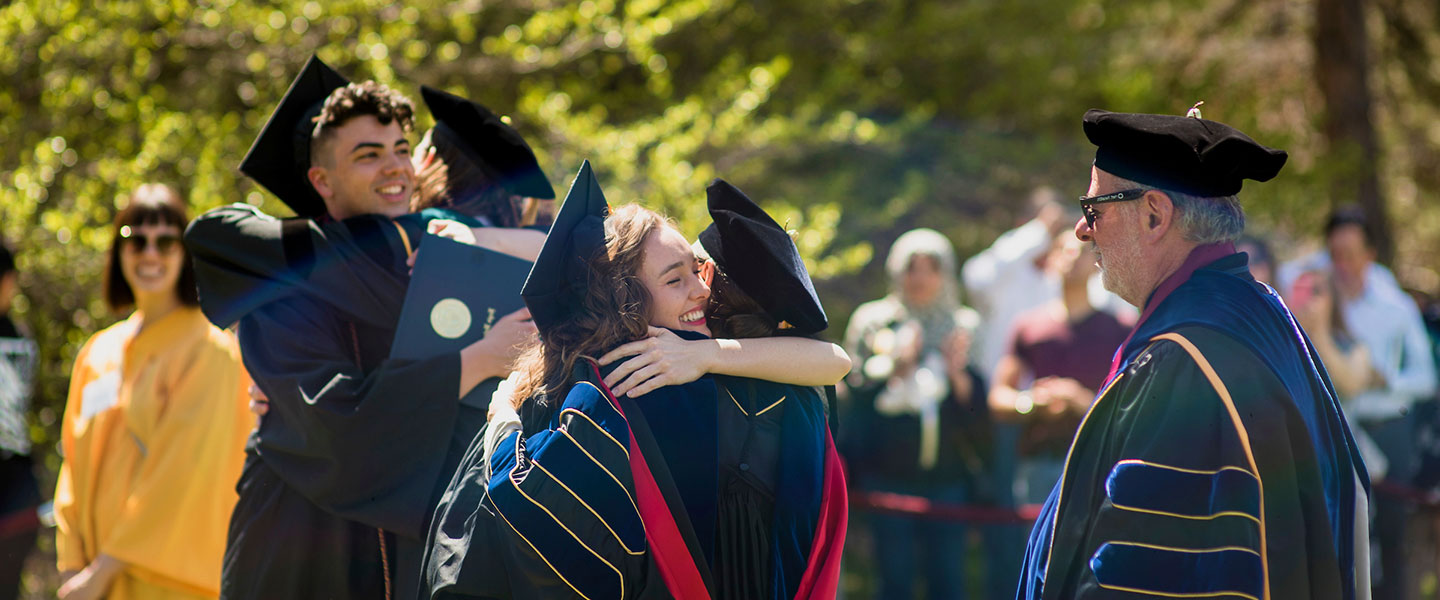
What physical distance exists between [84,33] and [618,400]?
12.6 ft

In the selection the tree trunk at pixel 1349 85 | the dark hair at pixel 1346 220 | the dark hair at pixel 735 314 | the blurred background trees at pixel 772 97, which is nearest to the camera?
the dark hair at pixel 735 314

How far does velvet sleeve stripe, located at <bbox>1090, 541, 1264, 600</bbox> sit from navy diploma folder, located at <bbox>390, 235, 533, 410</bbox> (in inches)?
65.0

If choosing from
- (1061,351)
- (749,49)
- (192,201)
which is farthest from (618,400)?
(749,49)

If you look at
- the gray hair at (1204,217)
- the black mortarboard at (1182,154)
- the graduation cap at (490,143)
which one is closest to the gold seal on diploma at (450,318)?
the graduation cap at (490,143)

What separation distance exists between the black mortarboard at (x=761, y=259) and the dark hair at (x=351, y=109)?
1292 millimetres

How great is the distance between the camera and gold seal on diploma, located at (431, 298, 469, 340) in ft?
10.6

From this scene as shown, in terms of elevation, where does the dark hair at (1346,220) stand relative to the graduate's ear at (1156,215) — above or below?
above

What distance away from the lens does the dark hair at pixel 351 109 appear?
3.51 m

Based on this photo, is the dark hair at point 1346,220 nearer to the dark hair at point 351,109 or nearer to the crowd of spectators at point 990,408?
the crowd of spectators at point 990,408

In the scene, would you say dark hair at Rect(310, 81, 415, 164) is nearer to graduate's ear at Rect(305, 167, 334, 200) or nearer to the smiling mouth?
graduate's ear at Rect(305, 167, 334, 200)

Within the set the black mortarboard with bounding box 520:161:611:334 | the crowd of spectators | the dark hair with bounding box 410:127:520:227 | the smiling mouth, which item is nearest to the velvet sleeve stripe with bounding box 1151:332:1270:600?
the black mortarboard with bounding box 520:161:611:334

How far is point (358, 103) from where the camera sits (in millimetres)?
3518

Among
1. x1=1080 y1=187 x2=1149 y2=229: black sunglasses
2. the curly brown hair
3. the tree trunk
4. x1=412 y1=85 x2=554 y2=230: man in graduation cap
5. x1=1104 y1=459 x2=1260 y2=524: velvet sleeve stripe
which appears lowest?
x1=1104 y1=459 x2=1260 y2=524: velvet sleeve stripe

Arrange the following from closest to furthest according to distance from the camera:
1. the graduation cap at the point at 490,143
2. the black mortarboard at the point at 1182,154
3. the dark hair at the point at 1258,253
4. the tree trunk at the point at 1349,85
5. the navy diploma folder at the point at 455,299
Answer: the black mortarboard at the point at 1182,154 → the navy diploma folder at the point at 455,299 → the graduation cap at the point at 490,143 → the dark hair at the point at 1258,253 → the tree trunk at the point at 1349,85
